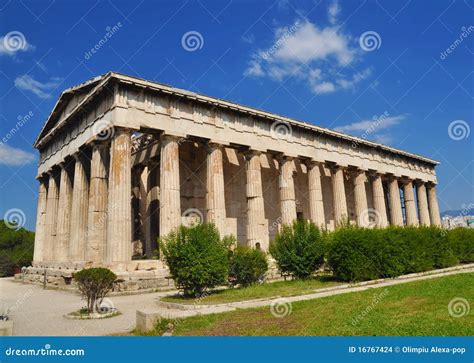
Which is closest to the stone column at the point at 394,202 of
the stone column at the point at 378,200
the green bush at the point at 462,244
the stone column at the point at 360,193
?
the stone column at the point at 378,200

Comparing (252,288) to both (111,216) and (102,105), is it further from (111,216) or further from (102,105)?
(102,105)

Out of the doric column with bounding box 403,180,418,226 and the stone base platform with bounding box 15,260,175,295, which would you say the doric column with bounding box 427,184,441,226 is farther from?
the stone base platform with bounding box 15,260,175,295

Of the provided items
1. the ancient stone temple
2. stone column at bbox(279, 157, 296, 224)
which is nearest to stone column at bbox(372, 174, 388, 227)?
the ancient stone temple

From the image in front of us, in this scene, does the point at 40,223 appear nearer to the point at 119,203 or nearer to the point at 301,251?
the point at 119,203

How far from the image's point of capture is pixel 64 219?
97.7 feet

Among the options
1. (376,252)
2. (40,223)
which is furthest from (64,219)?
(376,252)

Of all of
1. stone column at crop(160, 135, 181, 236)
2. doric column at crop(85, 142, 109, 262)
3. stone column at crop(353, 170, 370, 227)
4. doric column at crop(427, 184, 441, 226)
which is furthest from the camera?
doric column at crop(427, 184, 441, 226)

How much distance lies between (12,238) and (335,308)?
57952 millimetres

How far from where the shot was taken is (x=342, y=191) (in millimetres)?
34656

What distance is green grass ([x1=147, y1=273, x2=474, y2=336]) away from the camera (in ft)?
25.0

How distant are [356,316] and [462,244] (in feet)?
60.2

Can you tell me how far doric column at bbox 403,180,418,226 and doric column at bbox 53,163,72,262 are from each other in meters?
34.8

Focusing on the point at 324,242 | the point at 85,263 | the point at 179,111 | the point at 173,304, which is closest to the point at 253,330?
the point at 173,304

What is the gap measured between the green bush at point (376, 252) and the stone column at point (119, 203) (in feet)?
35.0
